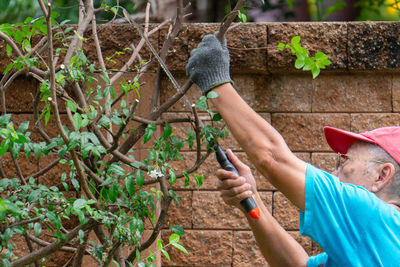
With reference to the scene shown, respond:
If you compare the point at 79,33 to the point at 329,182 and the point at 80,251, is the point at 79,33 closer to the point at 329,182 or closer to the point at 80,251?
the point at 80,251

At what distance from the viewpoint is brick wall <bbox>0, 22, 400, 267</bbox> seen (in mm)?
3363

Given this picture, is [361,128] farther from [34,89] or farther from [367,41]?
[34,89]

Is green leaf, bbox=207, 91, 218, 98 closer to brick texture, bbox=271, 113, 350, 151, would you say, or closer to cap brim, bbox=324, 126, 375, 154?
cap brim, bbox=324, 126, 375, 154

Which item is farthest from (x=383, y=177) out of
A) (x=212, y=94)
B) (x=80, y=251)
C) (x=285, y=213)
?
(x=80, y=251)

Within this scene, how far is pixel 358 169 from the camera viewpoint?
227 cm

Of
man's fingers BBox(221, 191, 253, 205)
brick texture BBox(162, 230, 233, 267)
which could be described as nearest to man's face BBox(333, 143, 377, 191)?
man's fingers BBox(221, 191, 253, 205)

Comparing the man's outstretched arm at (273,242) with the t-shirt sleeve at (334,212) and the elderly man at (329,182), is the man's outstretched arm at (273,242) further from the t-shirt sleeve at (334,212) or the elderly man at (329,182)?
the t-shirt sleeve at (334,212)

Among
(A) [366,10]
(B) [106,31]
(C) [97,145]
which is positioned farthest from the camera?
(A) [366,10]

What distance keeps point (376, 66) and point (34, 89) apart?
1.92m

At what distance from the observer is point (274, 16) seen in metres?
4.92

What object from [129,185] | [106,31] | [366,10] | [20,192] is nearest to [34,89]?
[106,31]

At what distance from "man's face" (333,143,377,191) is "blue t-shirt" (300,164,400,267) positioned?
27 cm

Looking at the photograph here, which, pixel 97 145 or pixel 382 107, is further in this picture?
pixel 382 107

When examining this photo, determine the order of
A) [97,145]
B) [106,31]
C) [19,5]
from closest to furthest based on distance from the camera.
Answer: [97,145] < [106,31] < [19,5]
